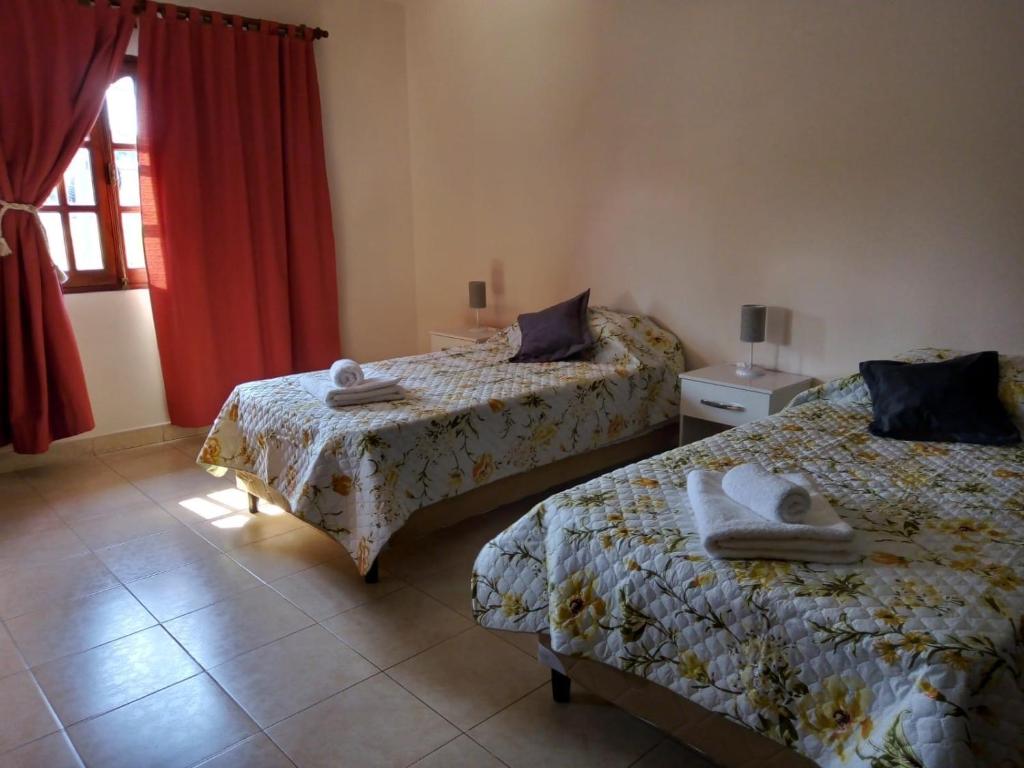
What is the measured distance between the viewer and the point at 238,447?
10.5 feet

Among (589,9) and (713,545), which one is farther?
(589,9)

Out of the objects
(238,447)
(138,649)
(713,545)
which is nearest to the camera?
(713,545)

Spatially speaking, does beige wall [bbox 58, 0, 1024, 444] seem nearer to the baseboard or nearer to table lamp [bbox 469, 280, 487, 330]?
→ the baseboard

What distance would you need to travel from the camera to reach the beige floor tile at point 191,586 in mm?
2525

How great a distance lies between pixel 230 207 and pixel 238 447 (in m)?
1.70

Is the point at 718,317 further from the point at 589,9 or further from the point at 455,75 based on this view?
the point at 455,75

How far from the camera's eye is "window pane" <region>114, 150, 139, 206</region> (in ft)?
13.1

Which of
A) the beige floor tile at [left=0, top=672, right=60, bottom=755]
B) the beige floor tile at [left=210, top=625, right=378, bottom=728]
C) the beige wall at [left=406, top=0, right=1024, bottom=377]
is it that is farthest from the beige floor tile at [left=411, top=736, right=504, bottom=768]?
the beige wall at [left=406, top=0, right=1024, bottom=377]

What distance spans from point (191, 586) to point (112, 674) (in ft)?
1.68

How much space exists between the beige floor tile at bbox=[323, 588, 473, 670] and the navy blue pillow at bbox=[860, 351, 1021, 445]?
5.25ft

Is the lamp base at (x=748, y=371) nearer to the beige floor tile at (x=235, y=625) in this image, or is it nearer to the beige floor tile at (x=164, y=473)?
the beige floor tile at (x=235, y=625)

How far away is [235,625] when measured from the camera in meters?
2.40

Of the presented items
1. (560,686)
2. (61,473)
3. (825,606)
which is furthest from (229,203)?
(825,606)

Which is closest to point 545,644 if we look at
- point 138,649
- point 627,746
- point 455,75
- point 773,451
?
point 627,746
